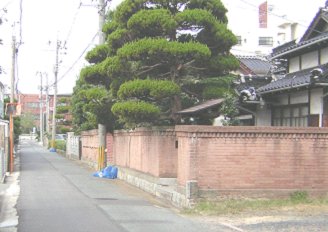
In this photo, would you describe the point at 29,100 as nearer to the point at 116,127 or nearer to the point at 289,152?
the point at 116,127

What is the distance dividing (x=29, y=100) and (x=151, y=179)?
13837 centimetres

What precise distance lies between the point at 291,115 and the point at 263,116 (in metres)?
1.72

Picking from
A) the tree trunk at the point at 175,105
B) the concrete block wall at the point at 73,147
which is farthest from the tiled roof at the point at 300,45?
the concrete block wall at the point at 73,147

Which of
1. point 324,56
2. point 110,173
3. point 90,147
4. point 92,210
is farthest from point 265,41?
point 92,210

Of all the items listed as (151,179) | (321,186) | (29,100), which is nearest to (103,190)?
(151,179)

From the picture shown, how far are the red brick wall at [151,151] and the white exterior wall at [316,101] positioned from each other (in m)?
4.78

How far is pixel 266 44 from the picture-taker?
80375 millimetres

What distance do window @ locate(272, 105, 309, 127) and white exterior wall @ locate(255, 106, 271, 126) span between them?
0.29 metres

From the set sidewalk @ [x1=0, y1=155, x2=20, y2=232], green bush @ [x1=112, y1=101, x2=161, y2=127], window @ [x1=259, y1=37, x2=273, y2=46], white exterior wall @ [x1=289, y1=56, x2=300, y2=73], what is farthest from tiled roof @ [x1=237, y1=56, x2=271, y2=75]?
window @ [x1=259, y1=37, x2=273, y2=46]

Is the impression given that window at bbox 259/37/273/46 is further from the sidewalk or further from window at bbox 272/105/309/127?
window at bbox 272/105/309/127

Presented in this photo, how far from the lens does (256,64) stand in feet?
105

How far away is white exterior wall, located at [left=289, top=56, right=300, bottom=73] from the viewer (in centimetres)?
1886

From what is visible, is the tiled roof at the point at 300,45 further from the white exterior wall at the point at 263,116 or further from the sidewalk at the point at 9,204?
the sidewalk at the point at 9,204

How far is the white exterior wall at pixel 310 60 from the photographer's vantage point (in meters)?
17.6
